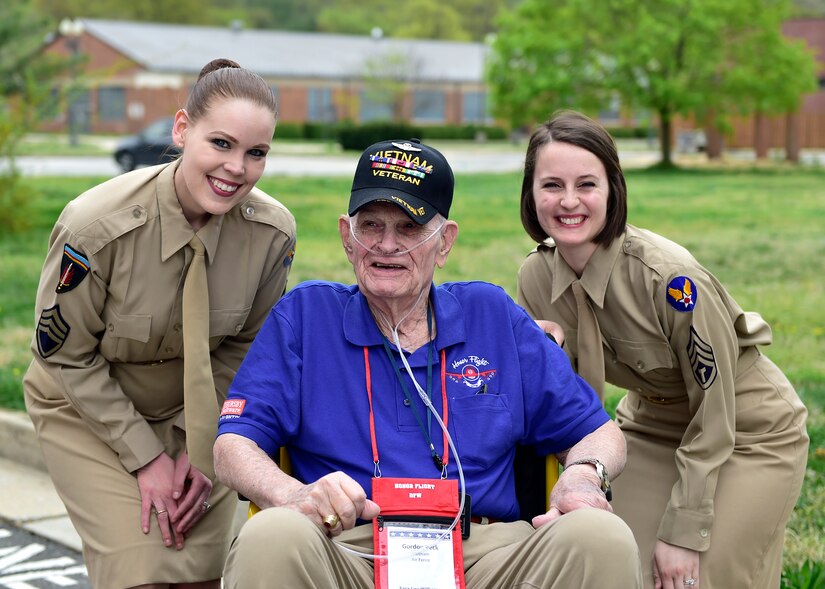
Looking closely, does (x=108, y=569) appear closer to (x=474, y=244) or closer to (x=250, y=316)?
(x=250, y=316)

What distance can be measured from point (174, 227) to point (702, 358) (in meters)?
1.67

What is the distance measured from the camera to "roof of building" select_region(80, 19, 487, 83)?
59812 mm

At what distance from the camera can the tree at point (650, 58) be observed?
98.7 ft

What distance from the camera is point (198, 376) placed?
11.6 feet

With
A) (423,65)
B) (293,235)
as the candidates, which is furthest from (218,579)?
(423,65)

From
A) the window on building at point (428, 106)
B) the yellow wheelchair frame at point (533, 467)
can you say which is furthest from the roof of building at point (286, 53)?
the yellow wheelchair frame at point (533, 467)

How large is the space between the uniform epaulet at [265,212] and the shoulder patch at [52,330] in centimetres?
65

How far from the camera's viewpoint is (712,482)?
12.1ft

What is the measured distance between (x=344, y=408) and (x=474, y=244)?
10223 millimetres

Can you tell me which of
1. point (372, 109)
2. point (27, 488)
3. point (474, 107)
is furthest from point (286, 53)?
point (27, 488)

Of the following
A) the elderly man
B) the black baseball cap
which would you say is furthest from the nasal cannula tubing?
the black baseball cap

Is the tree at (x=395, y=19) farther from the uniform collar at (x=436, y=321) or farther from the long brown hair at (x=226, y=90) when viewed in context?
the uniform collar at (x=436, y=321)

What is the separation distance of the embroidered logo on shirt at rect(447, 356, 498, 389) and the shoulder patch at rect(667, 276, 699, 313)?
701 millimetres

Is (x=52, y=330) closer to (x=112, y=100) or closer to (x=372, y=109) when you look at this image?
(x=112, y=100)
